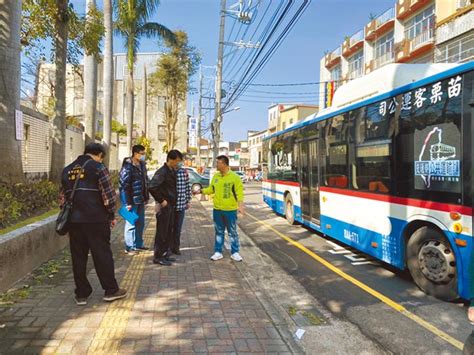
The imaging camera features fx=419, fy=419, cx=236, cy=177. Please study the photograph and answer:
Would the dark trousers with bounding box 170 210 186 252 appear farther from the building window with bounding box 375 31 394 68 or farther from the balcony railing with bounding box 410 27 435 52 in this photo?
the building window with bounding box 375 31 394 68

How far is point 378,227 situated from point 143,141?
102ft

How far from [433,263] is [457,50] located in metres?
22.9

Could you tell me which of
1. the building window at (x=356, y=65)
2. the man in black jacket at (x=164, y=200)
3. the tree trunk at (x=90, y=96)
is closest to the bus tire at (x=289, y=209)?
the man in black jacket at (x=164, y=200)

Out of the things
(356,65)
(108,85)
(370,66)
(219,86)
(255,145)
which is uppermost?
(356,65)

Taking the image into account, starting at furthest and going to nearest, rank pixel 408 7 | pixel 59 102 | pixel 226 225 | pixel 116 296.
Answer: pixel 408 7, pixel 59 102, pixel 226 225, pixel 116 296

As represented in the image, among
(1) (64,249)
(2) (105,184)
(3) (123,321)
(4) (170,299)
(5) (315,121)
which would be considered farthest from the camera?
(5) (315,121)

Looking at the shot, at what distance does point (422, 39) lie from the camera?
28.9 meters

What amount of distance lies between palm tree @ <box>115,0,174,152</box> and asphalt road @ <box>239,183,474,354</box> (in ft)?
53.2

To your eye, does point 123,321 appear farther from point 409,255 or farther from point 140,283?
point 409,255

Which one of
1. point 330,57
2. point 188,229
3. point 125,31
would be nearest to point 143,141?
point 125,31

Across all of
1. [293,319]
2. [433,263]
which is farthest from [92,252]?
[433,263]

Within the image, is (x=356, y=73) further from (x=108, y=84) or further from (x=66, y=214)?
(x=66, y=214)

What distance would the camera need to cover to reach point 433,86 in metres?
5.50

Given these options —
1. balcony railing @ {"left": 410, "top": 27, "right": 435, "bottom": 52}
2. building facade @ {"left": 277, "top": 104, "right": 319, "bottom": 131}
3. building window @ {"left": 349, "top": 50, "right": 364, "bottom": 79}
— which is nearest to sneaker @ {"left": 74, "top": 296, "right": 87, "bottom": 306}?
balcony railing @ {"left": 410, "top": 27, "right": 435, "bottom": 52}
